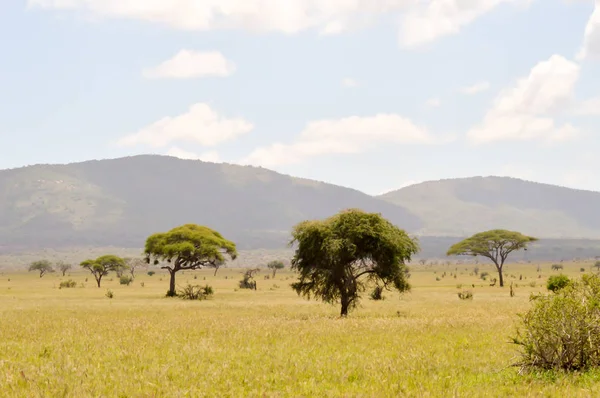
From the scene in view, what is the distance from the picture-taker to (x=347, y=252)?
4006 cm

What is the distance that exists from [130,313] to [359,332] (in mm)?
20356

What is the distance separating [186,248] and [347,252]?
3551cm

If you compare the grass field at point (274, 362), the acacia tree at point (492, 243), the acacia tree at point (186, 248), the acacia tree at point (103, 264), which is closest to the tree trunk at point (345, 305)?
the grass field at point (274, 362)

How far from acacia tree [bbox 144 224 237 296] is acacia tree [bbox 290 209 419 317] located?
33.3 metres

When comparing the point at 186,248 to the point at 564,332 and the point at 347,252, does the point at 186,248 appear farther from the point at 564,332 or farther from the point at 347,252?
the point at 564,332

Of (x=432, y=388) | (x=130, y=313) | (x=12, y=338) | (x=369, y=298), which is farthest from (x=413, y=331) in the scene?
(x=369, y=298)

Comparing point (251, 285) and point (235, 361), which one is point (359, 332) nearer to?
point (235, 361)

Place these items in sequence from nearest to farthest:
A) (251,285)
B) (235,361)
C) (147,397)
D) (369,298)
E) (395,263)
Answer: (147,397), (235,361), (395,263), (369,298), (251,285)

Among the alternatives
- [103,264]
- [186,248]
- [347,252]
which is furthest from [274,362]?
[103,264]

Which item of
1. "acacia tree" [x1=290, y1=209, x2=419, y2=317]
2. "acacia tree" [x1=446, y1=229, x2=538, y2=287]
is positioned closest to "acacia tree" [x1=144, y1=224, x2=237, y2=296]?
"acacia tree" [x1=290, y1=209, x2=419, y2=317]

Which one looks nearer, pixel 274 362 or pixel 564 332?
pixel 564 332

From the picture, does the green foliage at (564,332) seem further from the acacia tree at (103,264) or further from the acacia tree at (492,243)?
the acacia tree at (103,264)

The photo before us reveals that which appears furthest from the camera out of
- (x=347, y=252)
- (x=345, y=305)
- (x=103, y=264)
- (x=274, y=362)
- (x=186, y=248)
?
(x=103, y=264)

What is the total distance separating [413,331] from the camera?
93.6 feet
